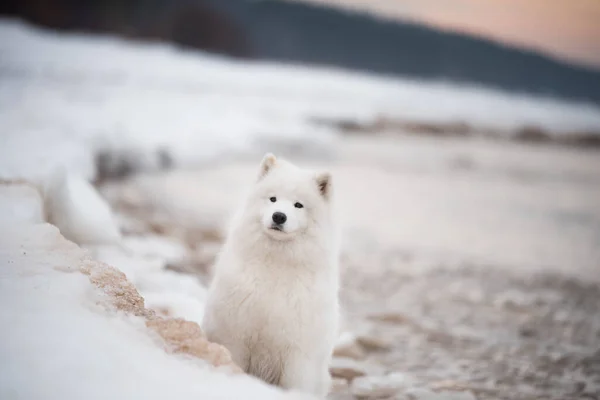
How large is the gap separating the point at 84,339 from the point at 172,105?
48.3 ft

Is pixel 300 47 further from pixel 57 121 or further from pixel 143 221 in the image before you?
pixel 143 221

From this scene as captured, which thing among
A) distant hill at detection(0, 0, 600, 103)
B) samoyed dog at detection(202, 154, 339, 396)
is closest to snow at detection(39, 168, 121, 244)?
samoyed dog at detection(202, 154, 339, 396)

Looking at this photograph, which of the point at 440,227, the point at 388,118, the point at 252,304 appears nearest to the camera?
the point at 252,304

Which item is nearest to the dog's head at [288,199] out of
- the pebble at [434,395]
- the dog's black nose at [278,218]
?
the dog's black nose at [278,218]

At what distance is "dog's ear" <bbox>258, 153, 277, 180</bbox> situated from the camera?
3.34 metres

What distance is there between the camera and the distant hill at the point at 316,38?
23.8m

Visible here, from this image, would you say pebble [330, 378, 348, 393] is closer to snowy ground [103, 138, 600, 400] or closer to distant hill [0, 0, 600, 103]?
snowy ground [103, 138, 600, 400]

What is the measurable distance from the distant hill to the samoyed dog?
57.8 ft

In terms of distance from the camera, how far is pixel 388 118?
23422 millimetres

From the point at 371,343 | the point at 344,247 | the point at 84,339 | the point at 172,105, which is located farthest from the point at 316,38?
the point at 84,339

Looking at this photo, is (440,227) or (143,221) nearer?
(143,221)

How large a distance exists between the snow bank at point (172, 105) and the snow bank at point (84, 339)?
→ 2755 mm

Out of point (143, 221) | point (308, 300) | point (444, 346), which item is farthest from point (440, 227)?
point (308, 300)

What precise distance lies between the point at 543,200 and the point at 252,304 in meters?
11.2
